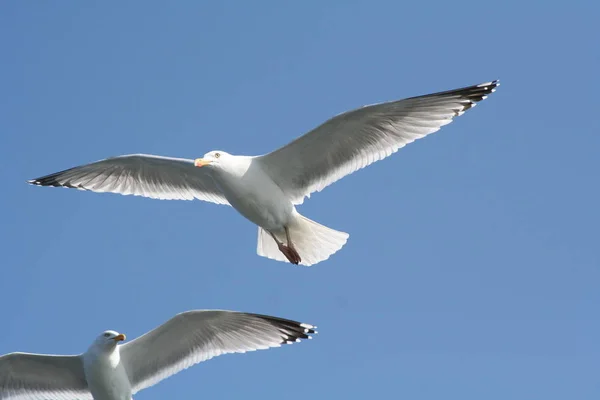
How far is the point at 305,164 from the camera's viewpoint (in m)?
8.38

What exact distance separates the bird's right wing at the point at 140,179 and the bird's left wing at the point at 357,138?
0.87 m

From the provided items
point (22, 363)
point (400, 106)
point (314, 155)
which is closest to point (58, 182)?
point (22, 363)

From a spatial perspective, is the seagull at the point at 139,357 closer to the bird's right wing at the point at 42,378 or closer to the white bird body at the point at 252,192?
the bird's right wing at the point at 42,378

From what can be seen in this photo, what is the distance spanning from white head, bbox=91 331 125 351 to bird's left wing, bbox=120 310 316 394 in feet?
0.81

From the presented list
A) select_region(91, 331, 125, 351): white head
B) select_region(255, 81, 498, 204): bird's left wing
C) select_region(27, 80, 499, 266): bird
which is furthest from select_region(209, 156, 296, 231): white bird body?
select_region(91, 331, 125, 351): white head

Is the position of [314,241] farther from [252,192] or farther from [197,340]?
[197,340]

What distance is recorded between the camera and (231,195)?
321 inches

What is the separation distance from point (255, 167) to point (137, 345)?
1777 mm

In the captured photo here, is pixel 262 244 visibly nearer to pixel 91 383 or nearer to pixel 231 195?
pixel 231 195

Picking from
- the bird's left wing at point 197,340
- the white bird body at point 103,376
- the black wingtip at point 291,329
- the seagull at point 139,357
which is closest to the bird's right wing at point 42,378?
the seagull at point 139,357

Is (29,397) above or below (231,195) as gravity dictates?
below

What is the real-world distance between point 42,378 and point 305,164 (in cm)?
289

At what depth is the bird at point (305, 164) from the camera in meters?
7.87

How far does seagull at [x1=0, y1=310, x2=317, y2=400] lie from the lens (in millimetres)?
7984
